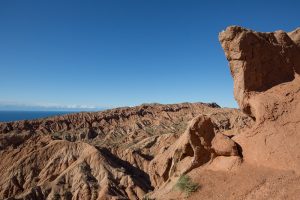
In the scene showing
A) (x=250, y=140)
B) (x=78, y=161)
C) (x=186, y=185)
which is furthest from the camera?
(x=78, y=161)

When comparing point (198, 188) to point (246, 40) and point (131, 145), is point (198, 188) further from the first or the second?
point (131, 145)

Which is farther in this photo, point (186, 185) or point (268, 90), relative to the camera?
point (268, 90)

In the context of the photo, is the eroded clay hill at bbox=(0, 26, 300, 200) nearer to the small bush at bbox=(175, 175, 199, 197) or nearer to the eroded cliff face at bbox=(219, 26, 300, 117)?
the eroded cliff face at bbox=(219, 26, 300, 117)

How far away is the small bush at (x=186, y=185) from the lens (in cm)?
1450

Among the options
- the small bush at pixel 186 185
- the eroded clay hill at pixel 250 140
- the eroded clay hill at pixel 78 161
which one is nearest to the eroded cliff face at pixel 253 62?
the eroded clay hill at pixel 250 140

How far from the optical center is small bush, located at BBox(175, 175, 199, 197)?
14.5 m

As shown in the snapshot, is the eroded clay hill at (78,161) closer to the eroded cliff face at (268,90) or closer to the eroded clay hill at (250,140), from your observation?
the eroded clay hill at (250,140)

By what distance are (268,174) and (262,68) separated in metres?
5.77

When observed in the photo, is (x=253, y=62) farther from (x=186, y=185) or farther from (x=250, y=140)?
(x=186, y=185)

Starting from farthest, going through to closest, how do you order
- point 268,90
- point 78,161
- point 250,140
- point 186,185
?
point 78,161 → point 268,90 → point 250,140 → point 186,185

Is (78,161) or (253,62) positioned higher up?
(253,62)

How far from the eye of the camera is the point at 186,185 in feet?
48.8

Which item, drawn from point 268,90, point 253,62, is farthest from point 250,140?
point 253,62

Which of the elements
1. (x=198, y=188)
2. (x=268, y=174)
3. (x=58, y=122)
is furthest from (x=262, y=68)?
(x=58, y=122)
